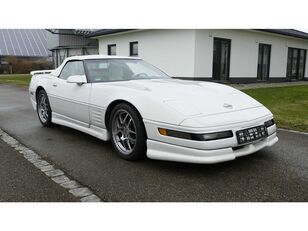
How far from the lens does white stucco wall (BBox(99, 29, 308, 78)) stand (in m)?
13.6

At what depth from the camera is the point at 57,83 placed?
17.0 ft

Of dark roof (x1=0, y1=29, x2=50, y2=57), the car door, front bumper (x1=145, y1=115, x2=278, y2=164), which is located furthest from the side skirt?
dark roof (x1=0, y1=29, x2=50, y2=57)

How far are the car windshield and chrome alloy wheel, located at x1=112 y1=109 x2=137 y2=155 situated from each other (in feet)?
2.74

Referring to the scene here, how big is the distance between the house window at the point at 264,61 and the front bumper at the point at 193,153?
1445 cm

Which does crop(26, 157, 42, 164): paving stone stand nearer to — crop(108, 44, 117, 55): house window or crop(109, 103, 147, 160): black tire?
crop(109, 103, 147, 160): black tire

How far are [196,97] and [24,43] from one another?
1357 inches

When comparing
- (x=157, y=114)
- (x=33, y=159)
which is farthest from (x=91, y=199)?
(x=33, y=159)

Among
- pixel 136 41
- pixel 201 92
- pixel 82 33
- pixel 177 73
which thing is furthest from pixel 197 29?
pixel 82 33

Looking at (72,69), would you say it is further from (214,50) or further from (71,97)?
(214,50)

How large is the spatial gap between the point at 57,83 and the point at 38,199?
2.81 metres

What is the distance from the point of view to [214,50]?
1431 cm

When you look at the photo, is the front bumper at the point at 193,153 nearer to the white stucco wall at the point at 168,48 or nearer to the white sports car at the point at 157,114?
the white sports car at the point at 157,114

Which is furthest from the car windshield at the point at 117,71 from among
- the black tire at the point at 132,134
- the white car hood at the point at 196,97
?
the black tire at the point at 132,134

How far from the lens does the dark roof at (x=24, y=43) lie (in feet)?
106
